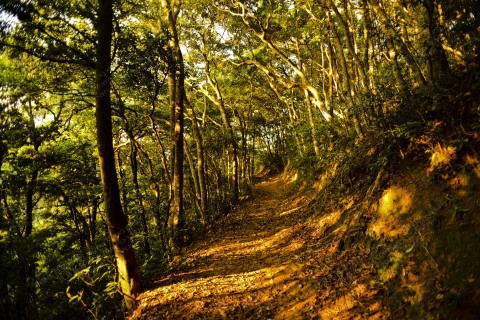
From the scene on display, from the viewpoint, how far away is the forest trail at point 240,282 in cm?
540

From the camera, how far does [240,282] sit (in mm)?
6586

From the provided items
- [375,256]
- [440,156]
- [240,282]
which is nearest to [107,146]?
[240,282]

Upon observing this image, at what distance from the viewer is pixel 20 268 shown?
484 cm

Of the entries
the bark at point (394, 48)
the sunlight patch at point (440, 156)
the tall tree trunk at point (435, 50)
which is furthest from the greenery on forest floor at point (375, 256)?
the bark at point (394, 48)

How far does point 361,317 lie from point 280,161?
4056 cm

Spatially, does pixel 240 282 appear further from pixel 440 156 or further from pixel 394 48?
pixel 394 48

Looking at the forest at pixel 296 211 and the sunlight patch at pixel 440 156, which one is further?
the sunlight patch at pixel 440 156

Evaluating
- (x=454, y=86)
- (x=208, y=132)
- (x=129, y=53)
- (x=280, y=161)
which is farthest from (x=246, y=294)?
(x=280, y=161)

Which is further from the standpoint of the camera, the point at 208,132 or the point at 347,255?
the point at 208,132

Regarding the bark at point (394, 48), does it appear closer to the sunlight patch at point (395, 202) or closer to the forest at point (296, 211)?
the forest at point (296, 211)

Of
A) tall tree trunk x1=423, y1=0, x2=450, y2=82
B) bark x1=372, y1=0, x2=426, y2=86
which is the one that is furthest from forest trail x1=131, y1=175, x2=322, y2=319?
bark x1=372, y1=0, x2=426, y2=86

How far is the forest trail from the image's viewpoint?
540 centimetres

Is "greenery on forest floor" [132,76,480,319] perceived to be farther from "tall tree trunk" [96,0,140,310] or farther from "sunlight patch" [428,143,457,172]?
"tall tree trunk" [96,0,140,310]

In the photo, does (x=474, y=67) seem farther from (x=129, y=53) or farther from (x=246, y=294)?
(x=129, y=53)
